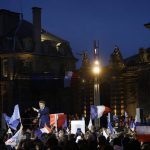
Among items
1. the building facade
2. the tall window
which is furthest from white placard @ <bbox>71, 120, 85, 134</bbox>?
the tall window

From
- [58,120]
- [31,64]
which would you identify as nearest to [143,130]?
[58,120]

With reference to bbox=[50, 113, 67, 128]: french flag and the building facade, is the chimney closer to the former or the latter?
the building facade

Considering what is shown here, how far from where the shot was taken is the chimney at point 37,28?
5397cm

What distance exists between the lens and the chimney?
54.0 metres

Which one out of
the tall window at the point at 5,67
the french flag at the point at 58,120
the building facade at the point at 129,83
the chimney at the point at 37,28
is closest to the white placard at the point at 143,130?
the french flag at the point at 58,120

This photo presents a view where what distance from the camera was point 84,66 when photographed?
44.3 metres

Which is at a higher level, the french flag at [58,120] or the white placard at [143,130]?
the white placard at [143,130]

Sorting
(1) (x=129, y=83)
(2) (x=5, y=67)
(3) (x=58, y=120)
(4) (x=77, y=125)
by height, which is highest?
(2) (x=5, y=67)

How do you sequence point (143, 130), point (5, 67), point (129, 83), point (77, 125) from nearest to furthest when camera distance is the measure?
point (143, 130) → point (77, 125) → point (129, 83) → point (5, 67)

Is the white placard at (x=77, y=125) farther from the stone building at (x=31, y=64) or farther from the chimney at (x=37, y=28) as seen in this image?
the chimney at (x=37, y=28)

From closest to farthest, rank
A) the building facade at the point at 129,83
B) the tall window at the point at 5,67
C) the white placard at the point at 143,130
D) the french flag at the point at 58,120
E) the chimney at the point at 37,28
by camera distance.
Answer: the white placard at the point at 143,130
the french flag at the point at 58,120
the building facade at the point at 129,83
the chimney at the point at 37,28
the tall window at the point at 5,67

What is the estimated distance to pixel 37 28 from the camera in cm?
5416

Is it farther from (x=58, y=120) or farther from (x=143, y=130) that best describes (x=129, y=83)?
(x=143, y=130)

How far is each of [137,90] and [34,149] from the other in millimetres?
25307
